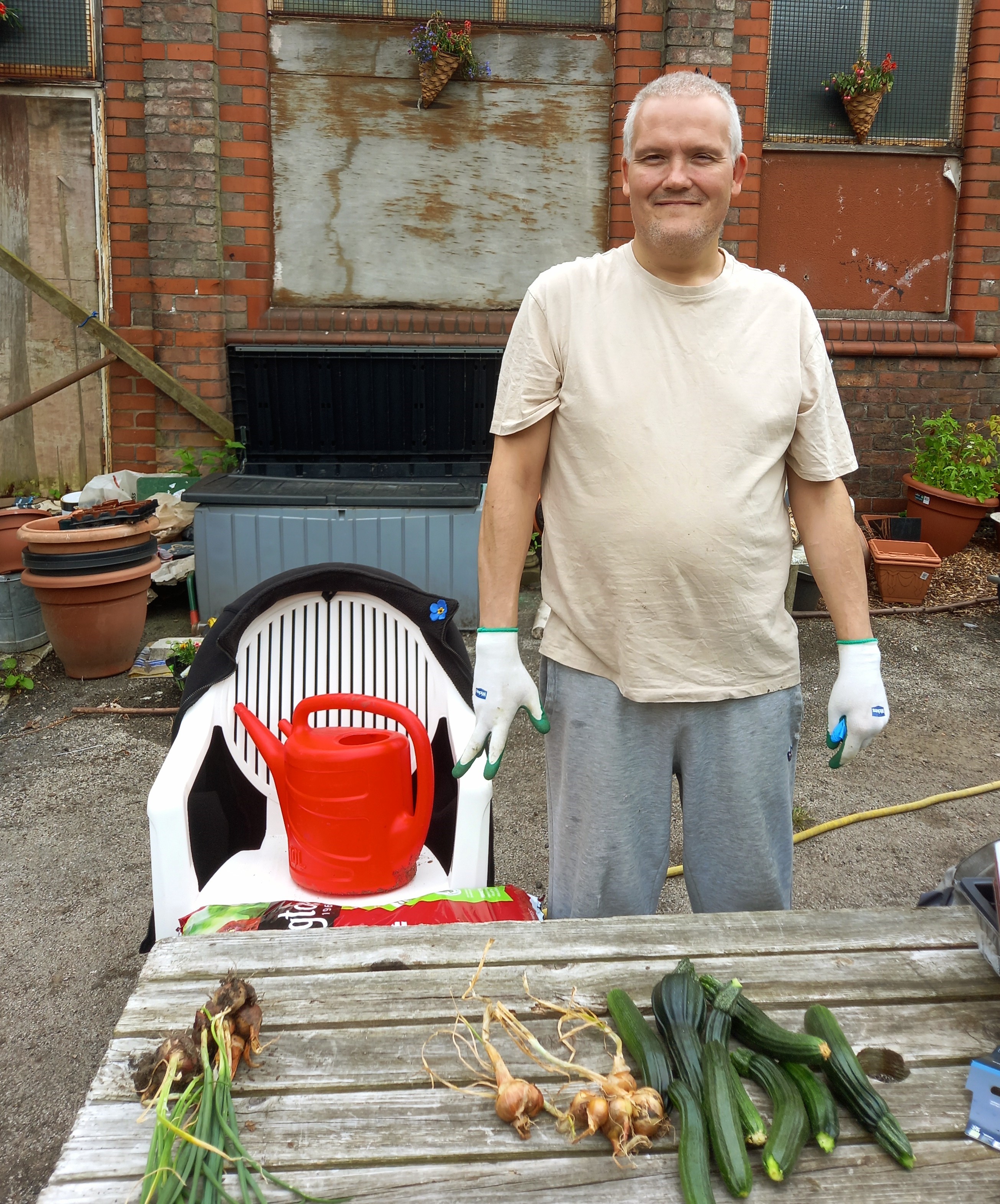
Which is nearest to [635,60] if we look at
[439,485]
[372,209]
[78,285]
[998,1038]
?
[372,209]

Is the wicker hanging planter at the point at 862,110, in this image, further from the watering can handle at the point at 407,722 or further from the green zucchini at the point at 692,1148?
the green zucchini at the point at 692,1148

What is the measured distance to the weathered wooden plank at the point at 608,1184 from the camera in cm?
121

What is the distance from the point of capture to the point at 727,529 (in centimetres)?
201

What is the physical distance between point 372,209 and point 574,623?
550 cm

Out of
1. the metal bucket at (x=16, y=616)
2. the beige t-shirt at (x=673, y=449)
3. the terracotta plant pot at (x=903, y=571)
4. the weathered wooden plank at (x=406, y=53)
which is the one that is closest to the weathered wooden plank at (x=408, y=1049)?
the beige t-shirt at (x=673, y=449)

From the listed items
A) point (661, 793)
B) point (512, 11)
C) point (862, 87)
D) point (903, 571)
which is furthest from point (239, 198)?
point (661, 793)

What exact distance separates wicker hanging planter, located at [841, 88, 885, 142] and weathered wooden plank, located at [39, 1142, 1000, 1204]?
7.20 m

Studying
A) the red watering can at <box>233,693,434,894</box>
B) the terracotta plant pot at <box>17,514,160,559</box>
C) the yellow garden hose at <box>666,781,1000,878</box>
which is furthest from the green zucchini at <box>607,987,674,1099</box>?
the terracotta plant pot at <box>17,514,160,559</box>

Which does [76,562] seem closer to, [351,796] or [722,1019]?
[351,796]

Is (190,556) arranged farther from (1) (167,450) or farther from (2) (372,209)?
(2) (372,209)

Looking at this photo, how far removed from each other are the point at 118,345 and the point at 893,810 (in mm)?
5256

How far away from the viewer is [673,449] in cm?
199

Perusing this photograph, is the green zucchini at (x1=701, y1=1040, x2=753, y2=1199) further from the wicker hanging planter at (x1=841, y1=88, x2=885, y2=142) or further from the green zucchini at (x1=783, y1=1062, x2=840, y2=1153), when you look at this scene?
the wicker hanging planter at (x1=841, y1=88, x2=885, y2=142)

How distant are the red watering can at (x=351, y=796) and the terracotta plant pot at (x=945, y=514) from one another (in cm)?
548
